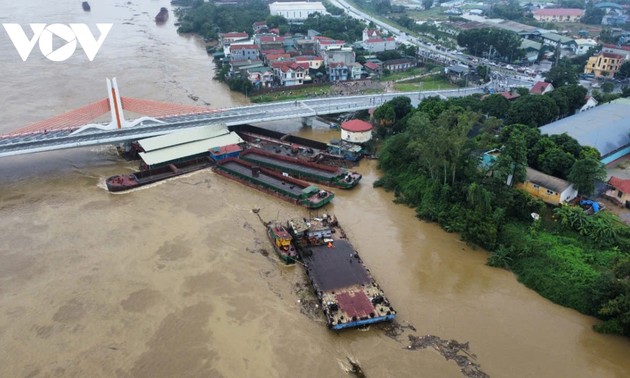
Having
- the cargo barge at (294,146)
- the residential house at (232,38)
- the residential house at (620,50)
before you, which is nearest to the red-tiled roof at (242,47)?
the residential house at (232,38)

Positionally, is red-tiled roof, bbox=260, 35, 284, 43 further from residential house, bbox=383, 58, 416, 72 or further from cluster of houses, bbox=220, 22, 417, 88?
residential house, bbox=383, 58, 416, 72

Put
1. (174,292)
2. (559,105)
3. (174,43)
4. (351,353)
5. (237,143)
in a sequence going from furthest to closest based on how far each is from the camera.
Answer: (174,43) < (559,105) < (237,143) < (174,292) < (351,353)

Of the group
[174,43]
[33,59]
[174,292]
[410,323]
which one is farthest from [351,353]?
[174,43]

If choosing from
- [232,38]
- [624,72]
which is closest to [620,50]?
[624,72]

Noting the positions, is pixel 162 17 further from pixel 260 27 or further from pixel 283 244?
pixel 283 244

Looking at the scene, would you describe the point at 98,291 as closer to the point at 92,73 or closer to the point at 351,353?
the point at 351,353

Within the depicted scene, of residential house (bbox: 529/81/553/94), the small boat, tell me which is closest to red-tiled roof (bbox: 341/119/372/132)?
the small boat

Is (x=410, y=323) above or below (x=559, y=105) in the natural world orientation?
below
